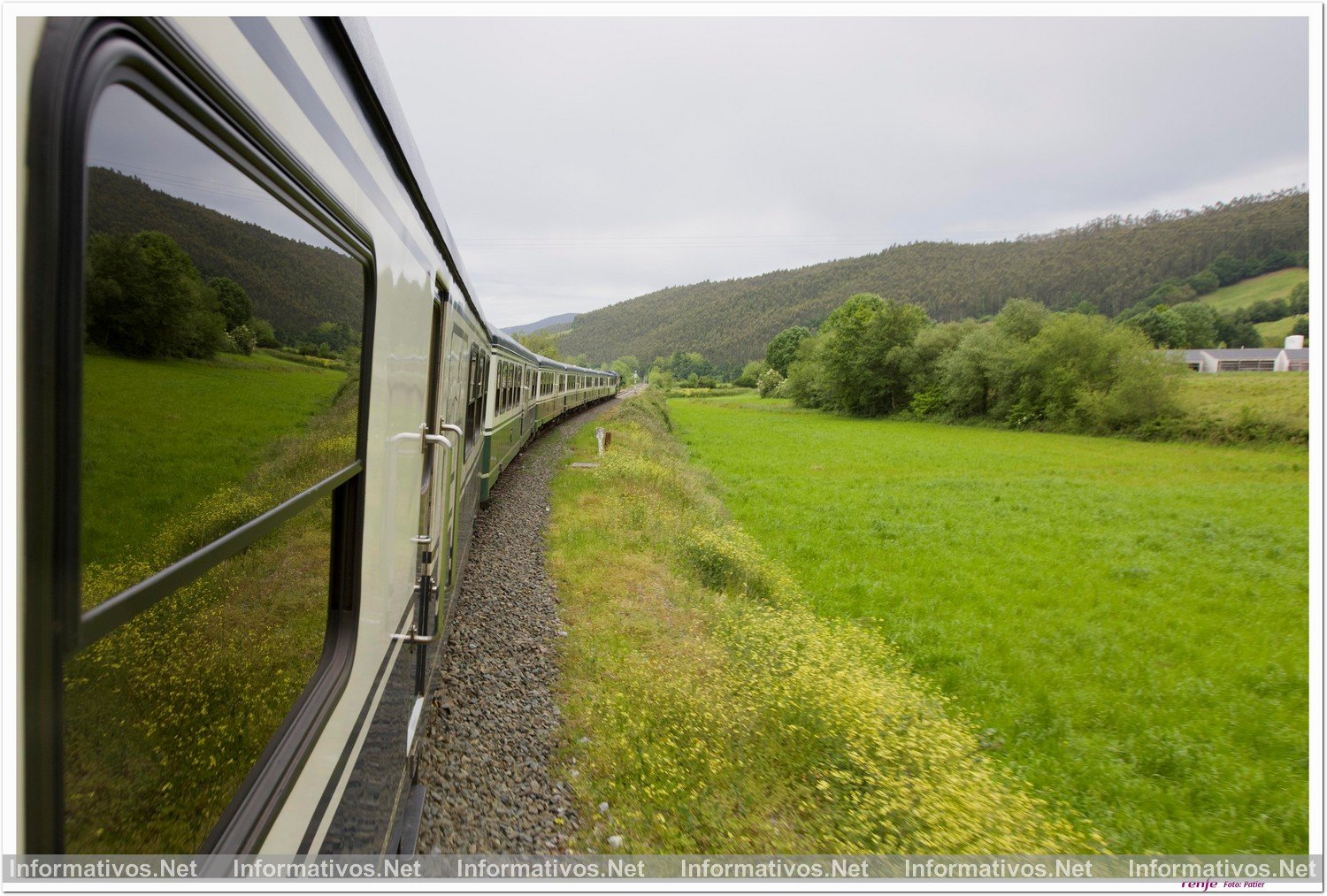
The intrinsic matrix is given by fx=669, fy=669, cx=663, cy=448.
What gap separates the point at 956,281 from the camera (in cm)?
→ 10088

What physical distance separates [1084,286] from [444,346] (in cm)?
9174

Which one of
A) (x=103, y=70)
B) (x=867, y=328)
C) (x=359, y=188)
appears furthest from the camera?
(x=867, y=328)

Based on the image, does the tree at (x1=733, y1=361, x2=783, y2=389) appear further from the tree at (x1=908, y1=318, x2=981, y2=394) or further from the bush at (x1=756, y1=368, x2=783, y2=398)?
the tree at (x1=908, y1=318, x2=981, y2=394)

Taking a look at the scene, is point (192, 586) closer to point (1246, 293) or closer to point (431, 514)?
point (431, 514)

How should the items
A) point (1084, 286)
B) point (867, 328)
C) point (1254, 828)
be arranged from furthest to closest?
point (1084, 286) < point (867, 328) < point (1254, 828)

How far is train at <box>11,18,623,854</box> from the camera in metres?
0.73

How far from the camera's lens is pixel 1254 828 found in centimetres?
416

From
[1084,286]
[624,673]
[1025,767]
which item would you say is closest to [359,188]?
[624,673]

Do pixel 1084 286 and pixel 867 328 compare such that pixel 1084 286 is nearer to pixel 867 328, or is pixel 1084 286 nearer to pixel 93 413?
pixel 867 328

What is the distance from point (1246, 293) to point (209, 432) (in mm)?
51982

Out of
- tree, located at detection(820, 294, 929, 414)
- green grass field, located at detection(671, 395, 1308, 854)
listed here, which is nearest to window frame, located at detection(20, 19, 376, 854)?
green grass field, located at detection(671, 395, 1308, 854)

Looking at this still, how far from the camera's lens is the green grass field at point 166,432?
2.67 feet

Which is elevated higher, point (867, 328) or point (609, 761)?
point (867, 328)

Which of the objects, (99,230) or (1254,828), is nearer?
(99,230)
